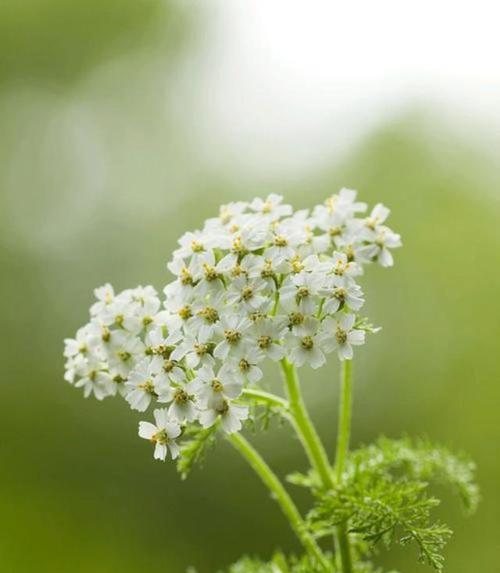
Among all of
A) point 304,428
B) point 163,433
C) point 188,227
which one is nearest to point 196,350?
point 163,433

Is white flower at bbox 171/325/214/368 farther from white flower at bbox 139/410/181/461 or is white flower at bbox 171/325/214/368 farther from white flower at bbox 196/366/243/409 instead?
white flower at bbox 139/410/181/461

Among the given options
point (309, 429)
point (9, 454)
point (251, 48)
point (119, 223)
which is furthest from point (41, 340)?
point (309, 429)

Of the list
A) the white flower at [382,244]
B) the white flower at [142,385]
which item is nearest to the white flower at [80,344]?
the white flower at [142,385]

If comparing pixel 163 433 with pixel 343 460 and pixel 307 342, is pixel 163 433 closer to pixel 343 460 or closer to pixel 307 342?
pixel 307 342

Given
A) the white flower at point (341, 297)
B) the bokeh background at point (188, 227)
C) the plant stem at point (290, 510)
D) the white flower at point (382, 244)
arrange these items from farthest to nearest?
1. the bokeh background at point (188, 227)
2. the white flower at point (382, 244)
3. the plant stem at point (290, 510)
4. the white flower at point (341, 297)

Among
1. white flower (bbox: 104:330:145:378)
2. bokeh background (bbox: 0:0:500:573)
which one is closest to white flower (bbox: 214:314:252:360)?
white flower (bbox: 104:330:145:378)

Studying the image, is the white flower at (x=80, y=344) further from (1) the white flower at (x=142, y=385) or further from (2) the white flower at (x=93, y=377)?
(1) the white flower at (x=142, y=385)
